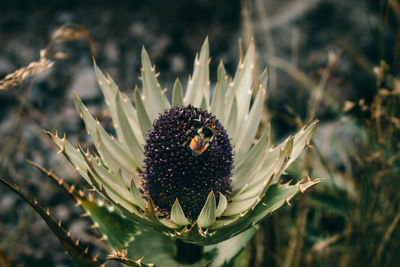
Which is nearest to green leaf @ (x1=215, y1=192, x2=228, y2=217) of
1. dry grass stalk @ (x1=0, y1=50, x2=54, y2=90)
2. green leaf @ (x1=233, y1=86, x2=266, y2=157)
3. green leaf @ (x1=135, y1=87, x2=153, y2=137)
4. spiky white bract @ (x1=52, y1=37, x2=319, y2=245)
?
spiky white bract @ (x1=52, y1=37, x2=319, y2=245)

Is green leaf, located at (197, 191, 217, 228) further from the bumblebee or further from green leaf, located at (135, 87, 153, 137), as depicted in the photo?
green leaf, located at (135, 87, 153, 137)

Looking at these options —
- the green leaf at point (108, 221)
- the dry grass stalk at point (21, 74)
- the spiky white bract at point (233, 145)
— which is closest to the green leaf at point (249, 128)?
the spiky white bract at point (233, 145)

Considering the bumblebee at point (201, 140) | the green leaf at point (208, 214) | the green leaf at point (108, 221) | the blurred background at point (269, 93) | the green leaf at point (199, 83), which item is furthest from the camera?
the blurred background at point (269, 93)

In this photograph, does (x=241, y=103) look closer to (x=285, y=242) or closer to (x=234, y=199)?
(x=234, y=199)

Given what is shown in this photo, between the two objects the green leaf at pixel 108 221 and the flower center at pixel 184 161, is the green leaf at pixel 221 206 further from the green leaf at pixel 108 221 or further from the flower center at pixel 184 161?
the green leaf at pixel 108 221

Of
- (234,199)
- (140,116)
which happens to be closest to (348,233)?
(234,199)

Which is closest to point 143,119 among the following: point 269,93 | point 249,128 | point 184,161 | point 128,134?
point 128,134

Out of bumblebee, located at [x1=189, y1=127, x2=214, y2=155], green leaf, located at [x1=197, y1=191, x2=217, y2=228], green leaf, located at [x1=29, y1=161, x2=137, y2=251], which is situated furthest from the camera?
green leaf, located at [x1=29, y1=161, x2=137, y2=251]
